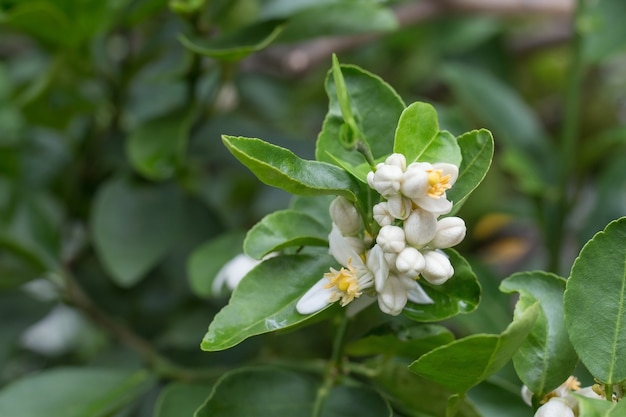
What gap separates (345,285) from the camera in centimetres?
48

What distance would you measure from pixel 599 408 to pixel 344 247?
18 cm

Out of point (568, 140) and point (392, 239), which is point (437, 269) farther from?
point (568, 140)

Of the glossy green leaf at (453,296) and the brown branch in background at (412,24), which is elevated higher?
the glossy green leaf at (453,296)

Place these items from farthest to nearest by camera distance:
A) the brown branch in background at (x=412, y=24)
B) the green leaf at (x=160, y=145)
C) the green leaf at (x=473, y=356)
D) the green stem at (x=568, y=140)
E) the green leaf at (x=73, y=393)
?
the brown branch in background at (x=412, y=24) < the green stem at (x=568, y=140) < the green leaf at (x=160, y=145) < the green leaf at (x=73, y=393) < the green leaf at (x=473, y=356)

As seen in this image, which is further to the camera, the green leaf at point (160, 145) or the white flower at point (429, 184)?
the green leaf at point (160, 145)

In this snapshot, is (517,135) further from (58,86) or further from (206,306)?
(58,86)

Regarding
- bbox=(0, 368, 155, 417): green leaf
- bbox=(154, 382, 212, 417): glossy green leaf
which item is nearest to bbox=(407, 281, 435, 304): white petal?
bbox=(154, 382, 212, 417): glossy green leaf

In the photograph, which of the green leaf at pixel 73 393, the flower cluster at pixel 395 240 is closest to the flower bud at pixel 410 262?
the flower cluster at pixel 395 240

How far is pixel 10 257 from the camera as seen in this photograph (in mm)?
900

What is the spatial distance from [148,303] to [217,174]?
0.32m

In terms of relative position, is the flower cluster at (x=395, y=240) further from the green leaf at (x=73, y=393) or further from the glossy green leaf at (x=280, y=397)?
the green leaf at (x=73, y=393)

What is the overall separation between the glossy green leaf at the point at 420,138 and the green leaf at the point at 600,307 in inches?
3.9

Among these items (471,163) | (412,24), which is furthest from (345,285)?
(412,24)

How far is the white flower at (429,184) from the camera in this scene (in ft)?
1.45
